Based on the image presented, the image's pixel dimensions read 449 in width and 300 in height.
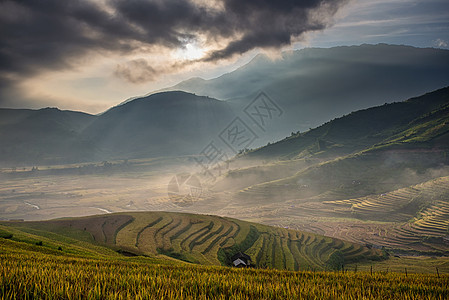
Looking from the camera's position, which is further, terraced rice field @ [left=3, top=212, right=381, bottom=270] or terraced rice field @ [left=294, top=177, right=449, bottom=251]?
terraced rice field @ [left=294, top=177, right=449, bottom=251]

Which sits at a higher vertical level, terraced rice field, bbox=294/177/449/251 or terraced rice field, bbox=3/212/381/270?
terraced rice field, bbox=3/212/381/270

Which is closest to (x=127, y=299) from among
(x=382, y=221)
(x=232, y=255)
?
(x=232, y=255)

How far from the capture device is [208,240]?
259ft

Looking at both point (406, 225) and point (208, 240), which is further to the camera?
point (406, 225)

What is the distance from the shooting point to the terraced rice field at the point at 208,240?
6562 centimetres

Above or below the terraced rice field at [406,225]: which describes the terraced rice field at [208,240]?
above

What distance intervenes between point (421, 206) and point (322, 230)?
90.2 meters

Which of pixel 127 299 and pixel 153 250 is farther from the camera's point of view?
pixel 153 250

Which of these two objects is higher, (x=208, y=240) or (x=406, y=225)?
(x=208, y=240)

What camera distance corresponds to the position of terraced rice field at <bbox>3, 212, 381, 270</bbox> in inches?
2584

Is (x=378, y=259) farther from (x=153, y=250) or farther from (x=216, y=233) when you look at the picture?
(x=153, y=250)

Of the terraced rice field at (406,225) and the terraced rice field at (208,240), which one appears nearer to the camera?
the terraced rice field at (208,240)

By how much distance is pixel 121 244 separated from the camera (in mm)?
62969

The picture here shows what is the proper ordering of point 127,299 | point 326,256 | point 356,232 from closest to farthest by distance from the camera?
point 127,299, point 326,256, point 356,232
